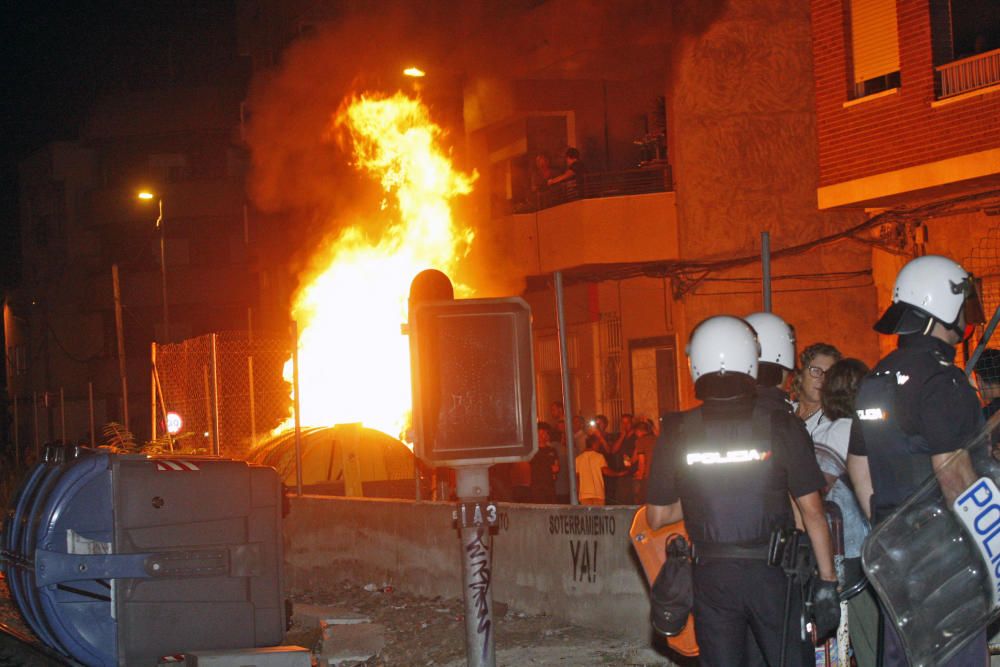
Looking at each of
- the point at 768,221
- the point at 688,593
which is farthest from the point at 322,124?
the point at 688,593

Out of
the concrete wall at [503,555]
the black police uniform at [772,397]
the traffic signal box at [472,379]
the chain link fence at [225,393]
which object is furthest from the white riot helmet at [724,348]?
the chain link fence at [225,393]

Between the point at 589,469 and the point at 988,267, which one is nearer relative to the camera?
the point at 988,267

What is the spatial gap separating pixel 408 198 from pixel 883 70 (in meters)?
14.7

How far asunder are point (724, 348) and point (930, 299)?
870 mm

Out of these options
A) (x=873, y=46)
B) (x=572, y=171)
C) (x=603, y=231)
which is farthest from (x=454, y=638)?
(x=572, y=171)

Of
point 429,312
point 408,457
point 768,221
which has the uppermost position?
point 768,221

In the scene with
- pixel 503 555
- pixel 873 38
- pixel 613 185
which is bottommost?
pixel 503 555

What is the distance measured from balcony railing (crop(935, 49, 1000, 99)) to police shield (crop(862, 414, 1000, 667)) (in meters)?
11.9

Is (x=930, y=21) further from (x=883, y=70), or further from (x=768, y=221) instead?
(x=768, y=221)

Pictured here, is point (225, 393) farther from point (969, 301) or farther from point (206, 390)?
point (969, 301)

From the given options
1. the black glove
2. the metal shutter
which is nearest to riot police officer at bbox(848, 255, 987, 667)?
the black glove

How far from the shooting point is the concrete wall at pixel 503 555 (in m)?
10.2

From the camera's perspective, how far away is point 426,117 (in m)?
30.1

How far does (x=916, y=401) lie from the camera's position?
5.37 metres
